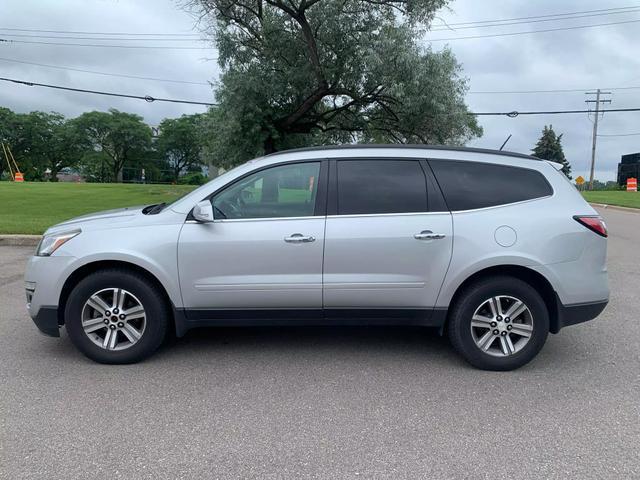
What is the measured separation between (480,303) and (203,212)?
2.35 m

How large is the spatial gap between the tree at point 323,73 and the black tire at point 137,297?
11588 mm

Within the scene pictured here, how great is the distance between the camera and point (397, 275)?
398cm

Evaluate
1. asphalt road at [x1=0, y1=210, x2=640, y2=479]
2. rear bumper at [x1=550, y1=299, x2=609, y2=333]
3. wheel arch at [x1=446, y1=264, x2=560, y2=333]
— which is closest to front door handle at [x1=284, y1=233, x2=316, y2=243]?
asphalt road at [x1=0, y1=210, x2=640, y2=479]

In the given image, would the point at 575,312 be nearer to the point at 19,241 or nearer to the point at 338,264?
the point at 338,264

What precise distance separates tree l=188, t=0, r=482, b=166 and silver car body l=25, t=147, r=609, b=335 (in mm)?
10933

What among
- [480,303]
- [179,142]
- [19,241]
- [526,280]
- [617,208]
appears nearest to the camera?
[480,303]

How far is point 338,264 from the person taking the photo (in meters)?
3.96

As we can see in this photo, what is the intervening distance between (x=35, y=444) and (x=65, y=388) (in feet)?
2.57

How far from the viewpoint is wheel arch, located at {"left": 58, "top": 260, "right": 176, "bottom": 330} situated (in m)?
4.02

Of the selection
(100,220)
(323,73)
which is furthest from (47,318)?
(323,73)

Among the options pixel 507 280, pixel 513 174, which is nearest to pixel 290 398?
pixel 507 280

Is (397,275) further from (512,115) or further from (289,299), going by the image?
(512,115)

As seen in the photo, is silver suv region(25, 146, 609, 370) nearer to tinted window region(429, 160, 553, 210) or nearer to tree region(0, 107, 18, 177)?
tinted window region(429, 160, 553, 210)

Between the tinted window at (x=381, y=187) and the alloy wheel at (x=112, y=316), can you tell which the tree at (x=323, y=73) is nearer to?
the tinted window at (x=381, y=187)
